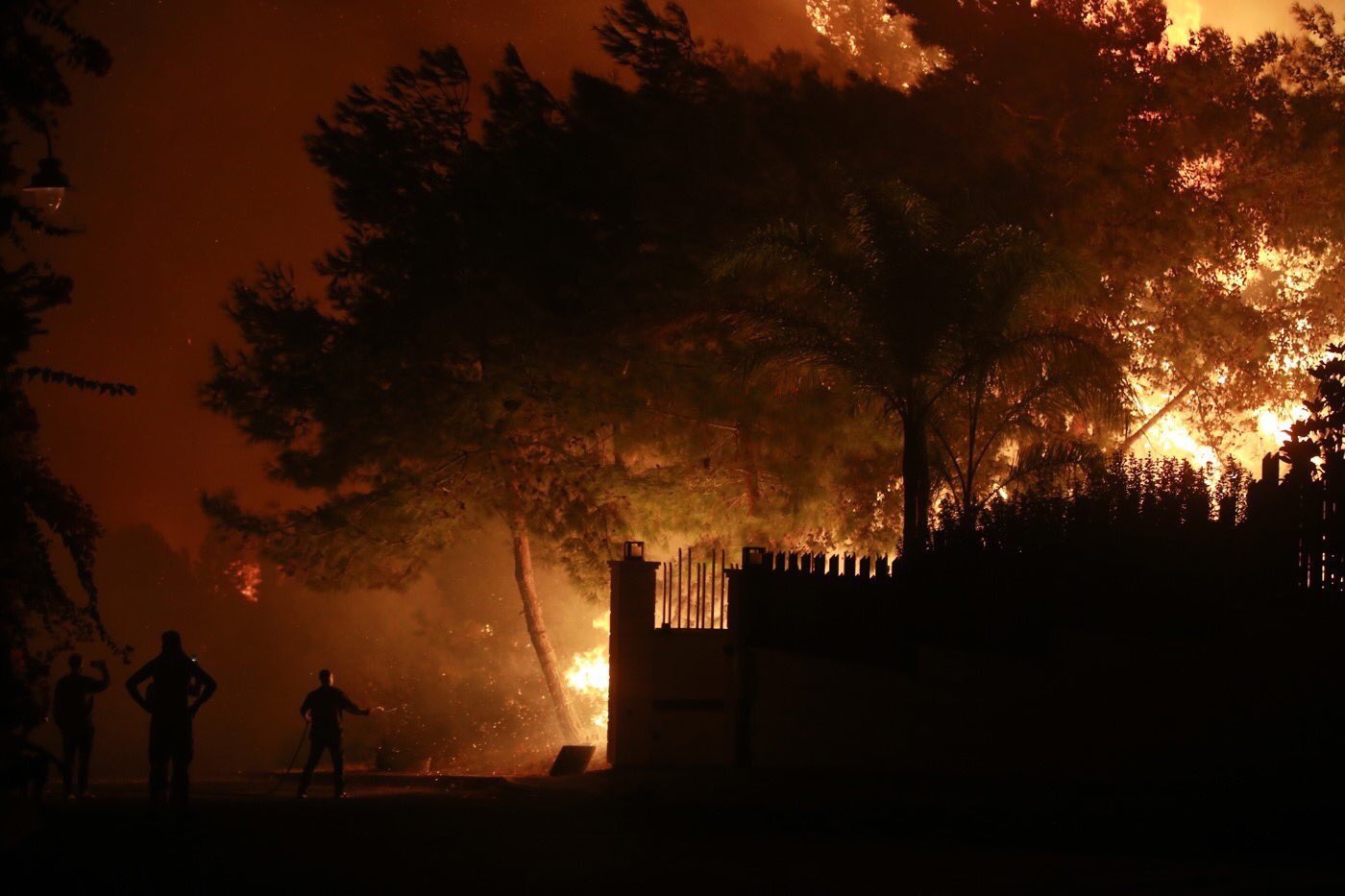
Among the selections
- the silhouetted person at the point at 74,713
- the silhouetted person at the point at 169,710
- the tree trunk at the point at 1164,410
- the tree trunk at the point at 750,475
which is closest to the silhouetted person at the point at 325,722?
the silhouetted person at the point at 74,713

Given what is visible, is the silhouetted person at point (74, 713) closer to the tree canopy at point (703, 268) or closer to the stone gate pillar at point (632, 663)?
the stone gate pillar at point (632, 663)

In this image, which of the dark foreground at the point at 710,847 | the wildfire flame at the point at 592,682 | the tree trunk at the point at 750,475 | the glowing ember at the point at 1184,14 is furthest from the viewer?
the glowing ember at the point at 1184,14

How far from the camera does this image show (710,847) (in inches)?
407

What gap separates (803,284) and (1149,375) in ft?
27.4

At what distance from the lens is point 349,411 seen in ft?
86.7

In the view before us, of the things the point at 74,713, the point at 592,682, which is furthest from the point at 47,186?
the point at 592,682

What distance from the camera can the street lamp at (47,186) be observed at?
37.4ft

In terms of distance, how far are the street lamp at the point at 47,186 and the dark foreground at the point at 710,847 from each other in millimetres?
4613

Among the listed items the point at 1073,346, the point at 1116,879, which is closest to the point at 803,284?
the point at 1073,346

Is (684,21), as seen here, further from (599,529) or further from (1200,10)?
(1200,10)

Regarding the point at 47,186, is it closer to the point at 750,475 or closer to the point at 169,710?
the point at 169,710

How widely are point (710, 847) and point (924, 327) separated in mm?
9358

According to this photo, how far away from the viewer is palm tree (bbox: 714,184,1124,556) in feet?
59.9

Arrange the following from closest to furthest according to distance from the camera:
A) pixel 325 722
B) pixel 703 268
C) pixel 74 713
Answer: pixel 74 713
pixel 325 722
pixel 703 268
